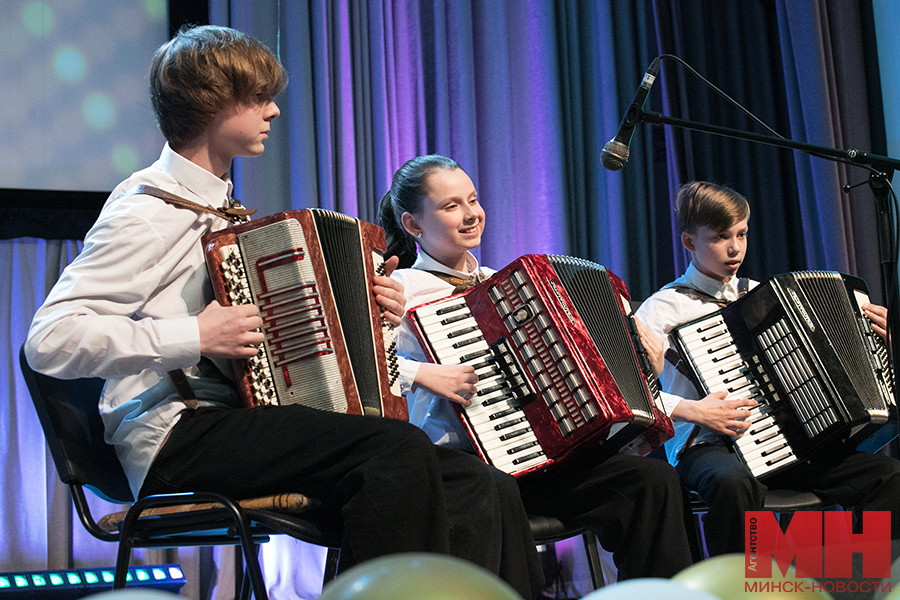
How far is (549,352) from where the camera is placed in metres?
1.87

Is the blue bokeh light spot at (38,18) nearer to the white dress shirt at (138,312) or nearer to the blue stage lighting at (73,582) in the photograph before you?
the white dress shirt at (138,312)

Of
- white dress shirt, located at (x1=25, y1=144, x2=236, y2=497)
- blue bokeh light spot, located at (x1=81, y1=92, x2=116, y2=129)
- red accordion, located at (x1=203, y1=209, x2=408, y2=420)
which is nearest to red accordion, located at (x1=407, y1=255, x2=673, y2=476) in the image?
red accordion, located at (x1=203, y1=209, x2=408, y2=420)

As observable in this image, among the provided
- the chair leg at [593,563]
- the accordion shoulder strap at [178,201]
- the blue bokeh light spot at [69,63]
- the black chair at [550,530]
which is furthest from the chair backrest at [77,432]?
the blue bokeh light spot at [69,63]

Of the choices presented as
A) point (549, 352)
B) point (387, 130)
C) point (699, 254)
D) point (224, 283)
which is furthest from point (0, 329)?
point (699, 254)

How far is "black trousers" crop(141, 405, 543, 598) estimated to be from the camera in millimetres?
1380

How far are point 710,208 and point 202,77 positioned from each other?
1537 mm

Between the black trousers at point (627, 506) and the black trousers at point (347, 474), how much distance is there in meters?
0.38

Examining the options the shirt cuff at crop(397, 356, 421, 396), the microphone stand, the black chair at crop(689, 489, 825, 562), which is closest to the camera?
the microphone stand

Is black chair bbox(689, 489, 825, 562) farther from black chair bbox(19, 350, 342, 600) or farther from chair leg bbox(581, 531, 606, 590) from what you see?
black chair bbox(19, 350, 342, 600)

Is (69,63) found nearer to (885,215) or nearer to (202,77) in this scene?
(202,77)

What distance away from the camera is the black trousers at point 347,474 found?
1380 mm

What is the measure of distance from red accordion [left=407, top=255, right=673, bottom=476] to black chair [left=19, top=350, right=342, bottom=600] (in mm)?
503

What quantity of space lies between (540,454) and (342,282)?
23.5 inches

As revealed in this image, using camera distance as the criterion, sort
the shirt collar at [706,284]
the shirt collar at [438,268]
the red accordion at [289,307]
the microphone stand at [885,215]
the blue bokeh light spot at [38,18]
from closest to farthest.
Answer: the red accordion at [289,307] < the microphone stand at [885,215] < the shirt collar at [438,268] < the shirt collar at [706,284] < the blue bokeh light spot at [38,18]
